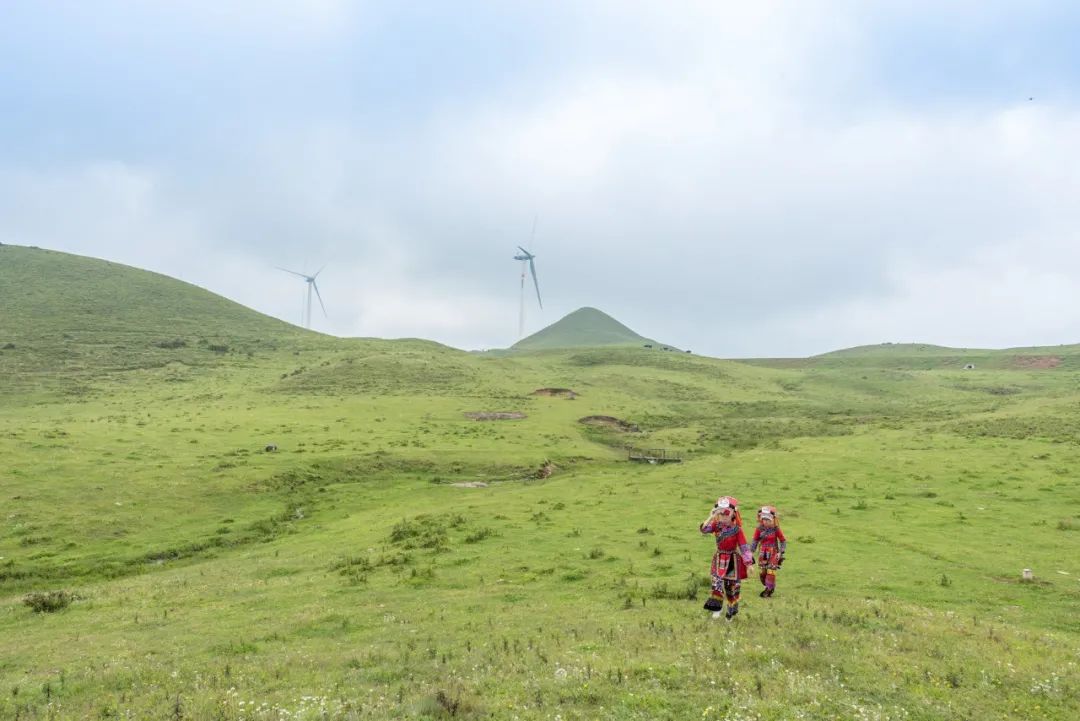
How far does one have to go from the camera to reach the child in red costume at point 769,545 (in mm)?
17906

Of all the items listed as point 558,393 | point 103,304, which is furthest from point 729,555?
point 103,304

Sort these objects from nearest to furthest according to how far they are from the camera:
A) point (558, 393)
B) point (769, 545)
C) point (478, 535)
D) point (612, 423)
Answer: point (769, 545) → point (478, 535) → point (612, 423) → point (558, 393)

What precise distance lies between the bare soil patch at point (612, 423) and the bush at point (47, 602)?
57.4 m

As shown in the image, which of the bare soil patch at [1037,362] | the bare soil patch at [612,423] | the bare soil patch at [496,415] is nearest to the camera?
the bare soil patch at [496,415]

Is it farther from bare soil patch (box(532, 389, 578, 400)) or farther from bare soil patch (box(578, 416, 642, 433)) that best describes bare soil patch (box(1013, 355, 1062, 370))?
bare soil patch (box(578, 416, 642, 433))

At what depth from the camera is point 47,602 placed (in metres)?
23.1

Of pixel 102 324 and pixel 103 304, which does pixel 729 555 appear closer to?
pixel 102 324

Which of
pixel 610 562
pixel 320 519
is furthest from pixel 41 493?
pixel 610 562

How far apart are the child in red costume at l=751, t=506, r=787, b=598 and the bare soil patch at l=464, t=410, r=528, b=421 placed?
56447mm

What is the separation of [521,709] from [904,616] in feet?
36.4

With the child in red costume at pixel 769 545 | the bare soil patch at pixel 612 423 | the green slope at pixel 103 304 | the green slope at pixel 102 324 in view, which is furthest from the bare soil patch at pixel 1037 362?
the green slope at pixel 103 304

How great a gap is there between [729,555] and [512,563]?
11.1 m

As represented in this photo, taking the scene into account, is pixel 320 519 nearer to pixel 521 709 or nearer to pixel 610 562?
pixel 610 562

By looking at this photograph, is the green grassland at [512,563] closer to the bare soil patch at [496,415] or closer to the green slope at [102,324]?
the bare soil patch at [496,415]
